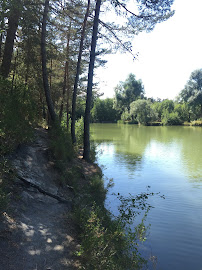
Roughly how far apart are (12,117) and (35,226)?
299 centimetres

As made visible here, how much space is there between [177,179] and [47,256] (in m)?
9.21

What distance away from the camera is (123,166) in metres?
14.4

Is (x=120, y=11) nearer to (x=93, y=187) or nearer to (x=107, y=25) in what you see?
(x=107, y=25)

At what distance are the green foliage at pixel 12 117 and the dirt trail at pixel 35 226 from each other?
1.43 feet

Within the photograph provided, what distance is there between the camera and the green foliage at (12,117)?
5961mm

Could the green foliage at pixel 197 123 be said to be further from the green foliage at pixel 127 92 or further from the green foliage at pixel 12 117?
the green foliage at pixel 12 117

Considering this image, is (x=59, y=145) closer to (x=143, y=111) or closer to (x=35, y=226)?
(x=35, y=226)

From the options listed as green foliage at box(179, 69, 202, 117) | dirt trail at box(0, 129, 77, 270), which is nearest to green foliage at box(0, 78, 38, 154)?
dirt trail at box(0, 129, 77, 270)

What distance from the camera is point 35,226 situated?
14.5 feet

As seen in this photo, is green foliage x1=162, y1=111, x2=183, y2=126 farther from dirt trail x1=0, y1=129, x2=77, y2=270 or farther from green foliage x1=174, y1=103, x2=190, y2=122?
dirt trail x1=0, y1=129, x2=77, y2=270

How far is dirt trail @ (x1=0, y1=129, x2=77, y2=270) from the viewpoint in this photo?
3506mm

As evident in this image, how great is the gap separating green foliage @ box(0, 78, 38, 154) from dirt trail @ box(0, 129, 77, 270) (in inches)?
17.2

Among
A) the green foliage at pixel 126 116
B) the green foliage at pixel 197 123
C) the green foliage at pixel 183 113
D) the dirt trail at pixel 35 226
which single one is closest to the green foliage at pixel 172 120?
the green foliage at pixel 183 113

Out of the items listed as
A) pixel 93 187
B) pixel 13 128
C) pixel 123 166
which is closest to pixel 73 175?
pixel 93 187
